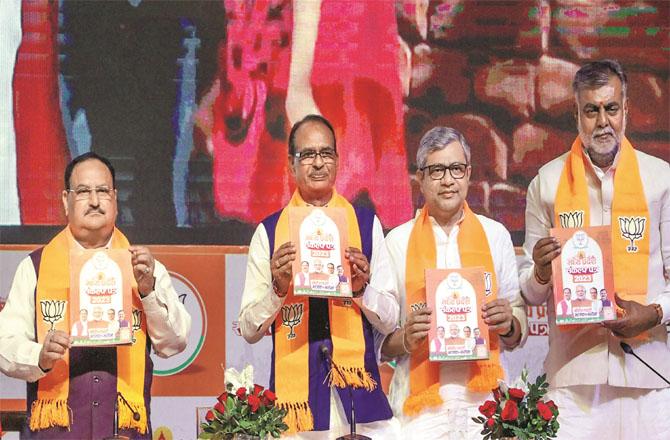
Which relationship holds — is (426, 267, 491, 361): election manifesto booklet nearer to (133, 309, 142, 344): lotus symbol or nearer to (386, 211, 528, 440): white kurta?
(386, 211, 528, 440): white kurta

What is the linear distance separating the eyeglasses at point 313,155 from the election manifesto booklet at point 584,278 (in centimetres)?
100

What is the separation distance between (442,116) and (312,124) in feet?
4.31

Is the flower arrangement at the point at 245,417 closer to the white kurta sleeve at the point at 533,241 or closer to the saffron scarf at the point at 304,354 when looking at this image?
the saffron scarf at the point at 304,354

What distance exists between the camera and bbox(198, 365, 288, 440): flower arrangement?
12.0 feet

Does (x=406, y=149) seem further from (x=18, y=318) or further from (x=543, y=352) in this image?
(x=18, y=318)

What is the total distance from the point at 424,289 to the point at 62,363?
4.95ft

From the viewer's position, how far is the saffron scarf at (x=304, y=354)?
4.15 metres

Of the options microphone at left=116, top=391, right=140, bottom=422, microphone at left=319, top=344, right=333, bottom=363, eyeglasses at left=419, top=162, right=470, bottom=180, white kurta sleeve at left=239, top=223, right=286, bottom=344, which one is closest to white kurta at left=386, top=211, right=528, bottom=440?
eyeglasses at left=419, top=162, right=470, bottom=180

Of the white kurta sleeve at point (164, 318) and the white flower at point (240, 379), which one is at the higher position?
the white kurta sleeve at point (164, 318)

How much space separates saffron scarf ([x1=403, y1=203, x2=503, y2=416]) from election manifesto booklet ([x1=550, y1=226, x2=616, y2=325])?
1.01ft

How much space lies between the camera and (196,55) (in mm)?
5391

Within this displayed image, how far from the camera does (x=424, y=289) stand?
4379mm

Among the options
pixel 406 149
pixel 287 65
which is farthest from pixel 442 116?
pixel 287 65

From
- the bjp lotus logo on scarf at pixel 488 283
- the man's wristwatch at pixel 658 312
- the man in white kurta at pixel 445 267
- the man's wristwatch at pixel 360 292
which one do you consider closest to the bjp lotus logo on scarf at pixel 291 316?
the man's wristwatch at pixel 360 292
